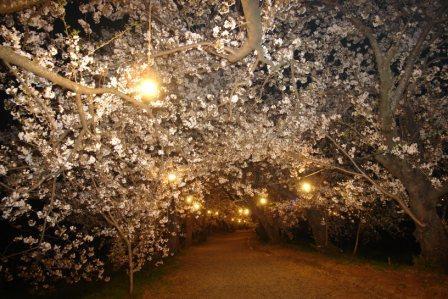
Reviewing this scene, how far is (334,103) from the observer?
16.9m

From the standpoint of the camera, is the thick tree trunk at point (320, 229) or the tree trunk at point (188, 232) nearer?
the thick tree trunk at point (320, 229)

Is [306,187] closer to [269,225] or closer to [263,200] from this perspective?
[263,200]

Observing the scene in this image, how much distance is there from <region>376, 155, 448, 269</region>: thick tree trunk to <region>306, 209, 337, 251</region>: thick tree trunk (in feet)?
33.9

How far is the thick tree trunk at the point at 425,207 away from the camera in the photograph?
586 inches

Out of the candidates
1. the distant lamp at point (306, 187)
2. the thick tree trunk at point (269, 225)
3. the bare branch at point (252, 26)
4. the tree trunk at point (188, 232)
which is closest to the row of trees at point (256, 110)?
the distant lamp at point (306, 187)

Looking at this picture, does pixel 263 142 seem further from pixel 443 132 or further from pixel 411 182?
pixel 443 132

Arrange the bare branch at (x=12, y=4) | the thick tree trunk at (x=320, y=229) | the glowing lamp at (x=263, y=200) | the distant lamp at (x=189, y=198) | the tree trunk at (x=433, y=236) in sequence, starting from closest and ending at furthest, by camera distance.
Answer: the bare branch at (x=12, y=4), the tree trunk at (x=433, y=236), the distant lamp at (x=189, y=198), the thick tree trunk at (x=320, y=229), the glowing lamp at (x=263, y=200)

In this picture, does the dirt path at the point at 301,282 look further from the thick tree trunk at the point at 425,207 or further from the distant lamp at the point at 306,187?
the distant lamp at the point at 306,187

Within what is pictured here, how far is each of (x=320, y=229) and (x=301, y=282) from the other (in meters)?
10.9

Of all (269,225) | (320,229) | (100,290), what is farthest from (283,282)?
(269,225)

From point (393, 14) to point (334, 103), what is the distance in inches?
168

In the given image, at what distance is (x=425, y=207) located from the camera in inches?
590

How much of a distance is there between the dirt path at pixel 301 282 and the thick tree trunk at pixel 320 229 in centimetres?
352

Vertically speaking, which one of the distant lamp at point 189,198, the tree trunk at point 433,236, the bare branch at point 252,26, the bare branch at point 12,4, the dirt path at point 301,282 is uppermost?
the bare branch at point 12,4
